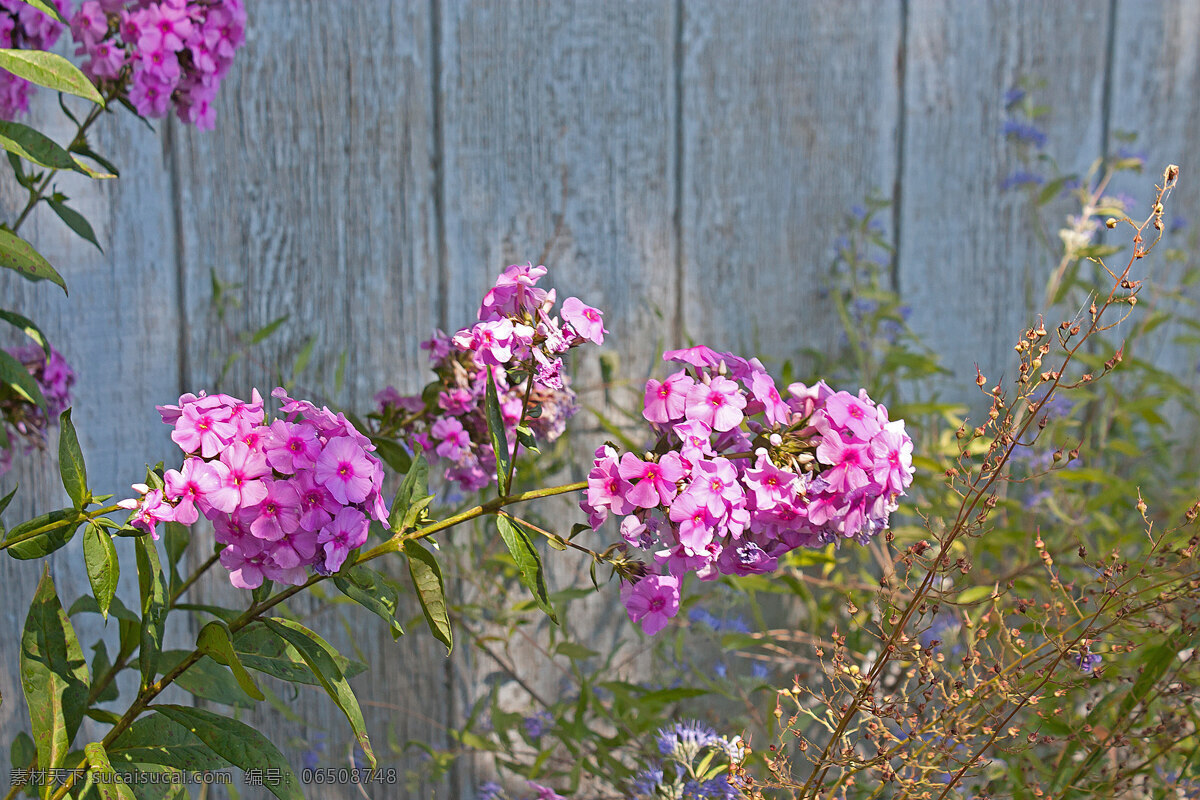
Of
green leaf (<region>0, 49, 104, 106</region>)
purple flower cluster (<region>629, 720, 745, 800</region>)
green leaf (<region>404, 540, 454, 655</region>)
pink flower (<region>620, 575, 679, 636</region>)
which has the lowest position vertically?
purple flower cluster (<region>629, 720, 745, 800</region>)

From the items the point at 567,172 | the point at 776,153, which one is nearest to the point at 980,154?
the point at 776,153

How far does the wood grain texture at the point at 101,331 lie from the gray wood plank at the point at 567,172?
0.35m

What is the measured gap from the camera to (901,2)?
55.6 inches

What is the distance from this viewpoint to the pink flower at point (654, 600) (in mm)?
645

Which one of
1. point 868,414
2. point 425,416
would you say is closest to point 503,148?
point 425,416

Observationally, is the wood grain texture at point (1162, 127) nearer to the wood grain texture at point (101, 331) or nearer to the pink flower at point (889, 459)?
the pink flower at point (889, 459)

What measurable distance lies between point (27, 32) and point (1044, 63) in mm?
1447

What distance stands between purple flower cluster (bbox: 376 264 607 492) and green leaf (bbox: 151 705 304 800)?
0.24m

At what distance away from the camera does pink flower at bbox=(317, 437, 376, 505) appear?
1.90ft

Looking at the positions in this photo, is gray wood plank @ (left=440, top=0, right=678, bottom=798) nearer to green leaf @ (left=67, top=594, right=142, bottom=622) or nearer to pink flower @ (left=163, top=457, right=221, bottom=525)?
green leaf @ (left=67, top=594, right=142, bottom=622)

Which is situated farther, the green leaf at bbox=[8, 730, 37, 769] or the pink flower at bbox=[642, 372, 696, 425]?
the green leaf at bbox=[8, 730, 37, 769]

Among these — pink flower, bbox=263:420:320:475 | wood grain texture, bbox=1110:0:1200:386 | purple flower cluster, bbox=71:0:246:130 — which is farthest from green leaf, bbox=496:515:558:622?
wood grain texture, bbox=1110:0:1200:386

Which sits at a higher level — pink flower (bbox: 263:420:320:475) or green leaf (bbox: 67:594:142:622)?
pink flower (bbox: 263:420:320:475)

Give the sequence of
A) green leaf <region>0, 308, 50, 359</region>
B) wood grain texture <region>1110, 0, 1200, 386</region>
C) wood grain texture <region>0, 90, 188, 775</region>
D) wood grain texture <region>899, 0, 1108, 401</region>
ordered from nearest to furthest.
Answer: green leaf <region>0, 308, 50, 359</region>
wood grain texture <region>0, 90, 188, 775</region>
wood grain texture <region>899, 0, 1108, 401</region>
wood grain texture <region>1110, 0, 1200, 386</region>
